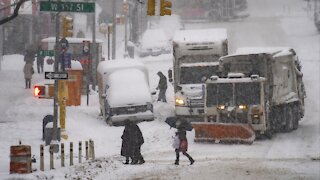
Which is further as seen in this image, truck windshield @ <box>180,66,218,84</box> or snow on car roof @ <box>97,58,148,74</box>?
snow on car roof @ <box>97,58,148,74</box>

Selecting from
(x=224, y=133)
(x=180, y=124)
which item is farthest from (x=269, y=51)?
(x=180, y=124)

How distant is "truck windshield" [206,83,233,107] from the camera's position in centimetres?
2494

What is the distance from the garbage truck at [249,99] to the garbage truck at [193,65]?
6.37 ft

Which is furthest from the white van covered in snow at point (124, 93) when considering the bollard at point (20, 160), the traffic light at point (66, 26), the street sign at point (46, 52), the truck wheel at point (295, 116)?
the bollard at point (20, 160)

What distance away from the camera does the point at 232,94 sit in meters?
24.9

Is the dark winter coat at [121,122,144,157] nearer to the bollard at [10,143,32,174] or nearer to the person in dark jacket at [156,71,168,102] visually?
the bollard at [10,143,32,174]

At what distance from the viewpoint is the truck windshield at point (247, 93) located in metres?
24.5

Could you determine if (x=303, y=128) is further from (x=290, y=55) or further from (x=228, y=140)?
(x=228, y=140)

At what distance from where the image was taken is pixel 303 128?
28094 mm

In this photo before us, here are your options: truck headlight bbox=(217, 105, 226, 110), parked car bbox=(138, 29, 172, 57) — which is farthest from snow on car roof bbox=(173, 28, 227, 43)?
parked car bbox=(138, 29, 172, 57)

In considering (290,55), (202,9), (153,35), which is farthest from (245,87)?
(202,9)

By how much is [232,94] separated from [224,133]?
1.66m

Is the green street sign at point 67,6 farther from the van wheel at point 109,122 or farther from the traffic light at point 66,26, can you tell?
the van wheel at point 109,122

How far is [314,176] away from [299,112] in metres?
10.6
